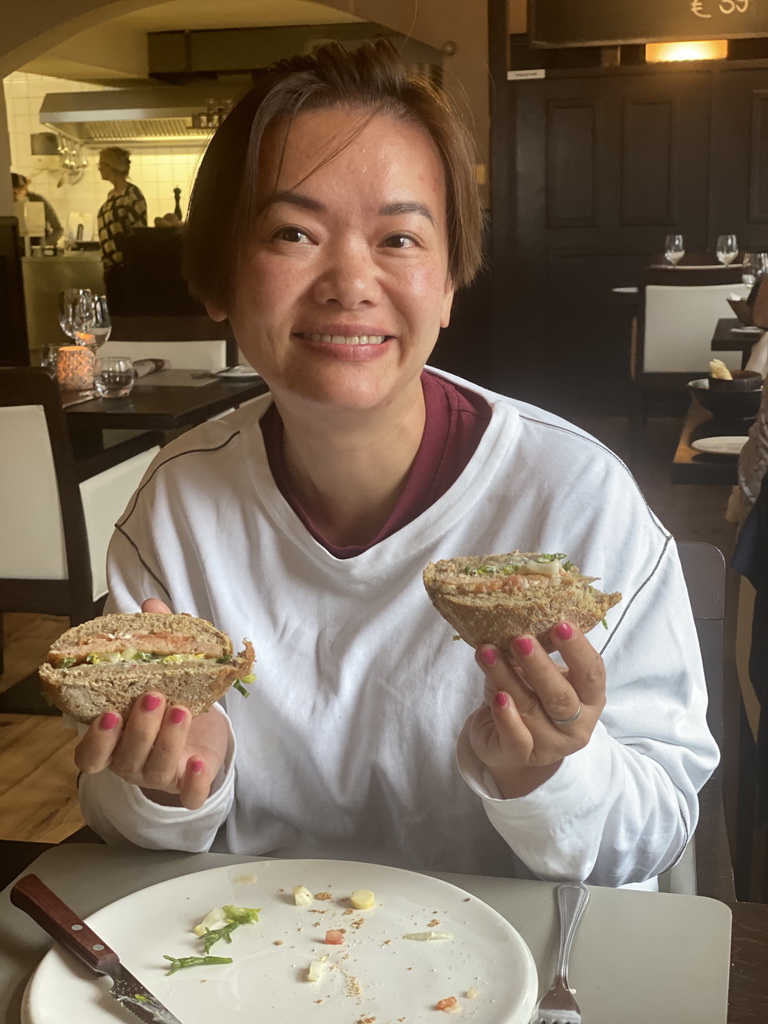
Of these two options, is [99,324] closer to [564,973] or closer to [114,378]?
[114,378]

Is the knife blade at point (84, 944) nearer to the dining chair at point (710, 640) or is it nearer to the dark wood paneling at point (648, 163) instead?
the dining chair at point (710, 640)

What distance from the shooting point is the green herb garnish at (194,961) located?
834mm

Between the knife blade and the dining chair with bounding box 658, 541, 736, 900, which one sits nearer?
the knife blade

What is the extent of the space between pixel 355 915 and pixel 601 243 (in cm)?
761

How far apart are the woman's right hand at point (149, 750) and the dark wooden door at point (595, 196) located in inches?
293

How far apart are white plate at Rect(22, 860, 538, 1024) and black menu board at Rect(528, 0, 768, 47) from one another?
26.0ft

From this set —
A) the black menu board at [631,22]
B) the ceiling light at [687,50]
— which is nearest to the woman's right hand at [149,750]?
the black menu board at [631,22]

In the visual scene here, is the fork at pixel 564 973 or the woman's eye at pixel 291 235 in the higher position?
the woman's eye at pixel 291 235

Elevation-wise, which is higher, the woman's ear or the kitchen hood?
the kitchen hood

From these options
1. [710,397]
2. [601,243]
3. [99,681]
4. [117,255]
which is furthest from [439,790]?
[117,255]

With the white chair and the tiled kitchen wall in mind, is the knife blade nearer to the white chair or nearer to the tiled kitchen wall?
the white chair

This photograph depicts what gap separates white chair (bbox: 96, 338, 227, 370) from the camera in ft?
14.7

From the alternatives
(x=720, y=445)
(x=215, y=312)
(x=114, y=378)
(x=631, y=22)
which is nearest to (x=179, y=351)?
(x=114, y=378)

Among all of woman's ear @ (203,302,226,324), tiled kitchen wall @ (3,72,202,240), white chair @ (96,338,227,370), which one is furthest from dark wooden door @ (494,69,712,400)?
woman's ear @ (203,302,226,324)
